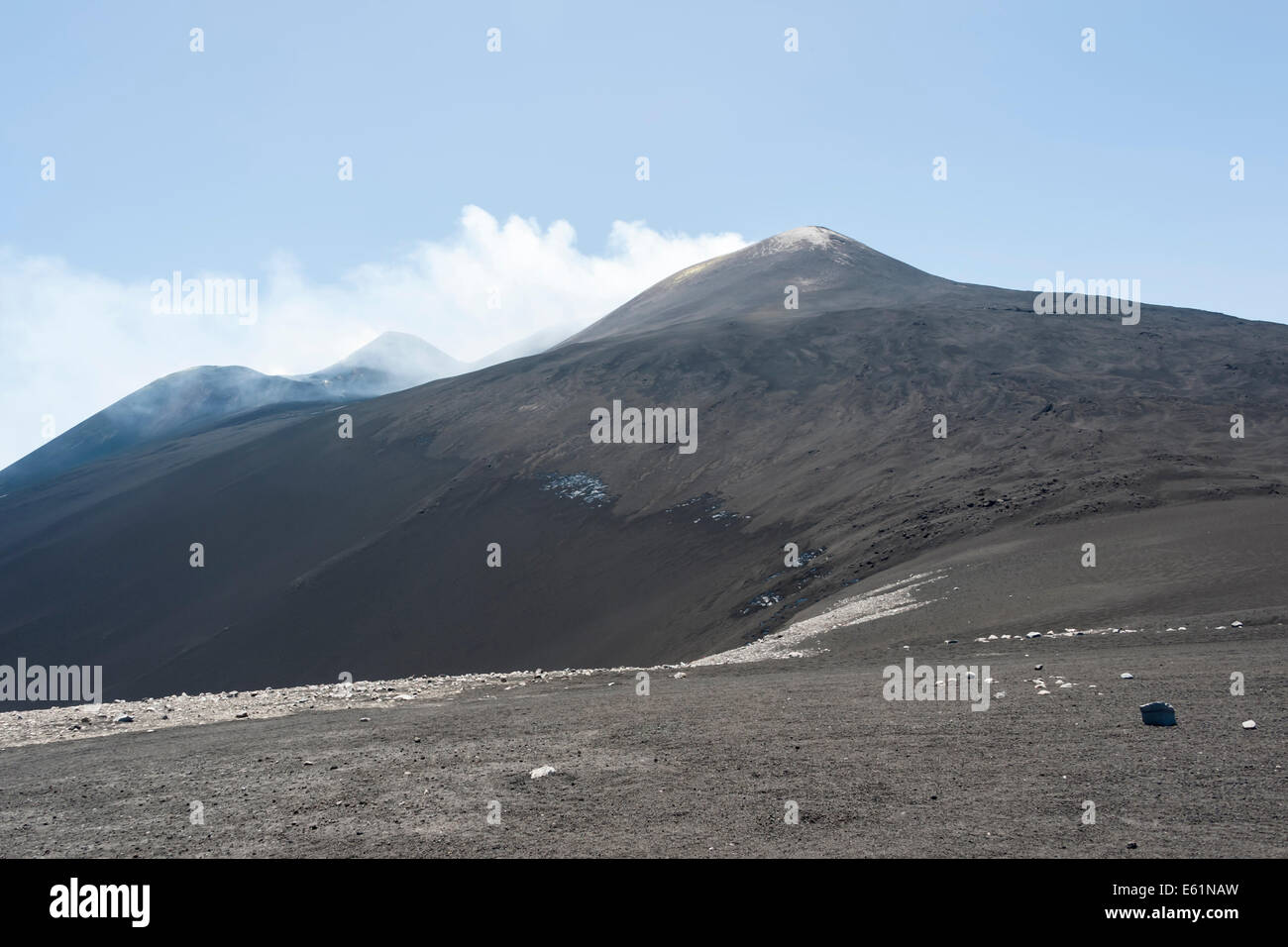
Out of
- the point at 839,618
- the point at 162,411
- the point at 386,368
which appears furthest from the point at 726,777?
the point at 386,368

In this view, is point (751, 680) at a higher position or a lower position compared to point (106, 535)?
lower

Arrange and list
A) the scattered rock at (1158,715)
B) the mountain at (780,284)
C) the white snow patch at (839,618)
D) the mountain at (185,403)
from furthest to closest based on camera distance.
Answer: the mountain at (185,403)
the mountain at (780,284)
the white snow patch at (839,618)
the scattered rock at (1158,715)

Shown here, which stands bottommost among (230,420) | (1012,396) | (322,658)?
(322,658)

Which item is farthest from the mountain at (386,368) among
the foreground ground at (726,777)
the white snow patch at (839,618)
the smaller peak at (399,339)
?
the foreground ground at (726,777)

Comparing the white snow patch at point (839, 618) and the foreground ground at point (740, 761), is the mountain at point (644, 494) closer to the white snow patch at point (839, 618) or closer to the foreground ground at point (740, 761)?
the white snow patch at point (839, 618)

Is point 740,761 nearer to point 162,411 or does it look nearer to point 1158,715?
point 1158,715
